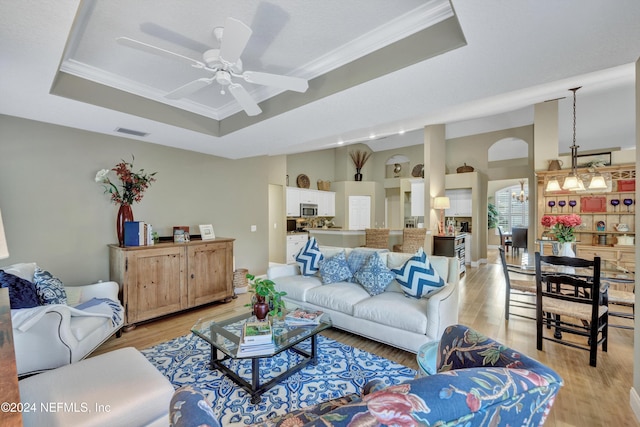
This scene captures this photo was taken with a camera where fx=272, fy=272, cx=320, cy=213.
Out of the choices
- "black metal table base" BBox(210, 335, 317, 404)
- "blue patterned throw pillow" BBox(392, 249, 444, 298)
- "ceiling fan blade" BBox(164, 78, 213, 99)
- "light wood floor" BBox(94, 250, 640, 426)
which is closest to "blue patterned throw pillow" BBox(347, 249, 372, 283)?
"blue patterned throw pillow" BBox(392, 249, 444, 298)

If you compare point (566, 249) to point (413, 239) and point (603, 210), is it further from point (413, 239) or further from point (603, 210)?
point (603, 210)

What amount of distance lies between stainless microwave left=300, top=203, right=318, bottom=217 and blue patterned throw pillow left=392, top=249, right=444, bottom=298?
5.06 meters

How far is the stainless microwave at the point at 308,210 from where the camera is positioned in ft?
25.6

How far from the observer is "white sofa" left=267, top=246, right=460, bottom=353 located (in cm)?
244

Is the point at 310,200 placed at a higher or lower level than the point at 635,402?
higher

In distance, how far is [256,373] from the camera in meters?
1.97

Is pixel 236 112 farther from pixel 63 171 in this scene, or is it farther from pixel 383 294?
pixel 383 294

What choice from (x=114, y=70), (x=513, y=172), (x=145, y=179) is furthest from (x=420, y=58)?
(x=513, y=172)

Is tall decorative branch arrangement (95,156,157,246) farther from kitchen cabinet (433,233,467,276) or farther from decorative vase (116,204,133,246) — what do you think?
kitchen cabinet (433,233,467,276)

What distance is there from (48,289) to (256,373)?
2072mm

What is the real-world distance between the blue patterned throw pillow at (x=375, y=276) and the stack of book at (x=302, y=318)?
81 centimetres

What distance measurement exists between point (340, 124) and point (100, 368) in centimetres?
297

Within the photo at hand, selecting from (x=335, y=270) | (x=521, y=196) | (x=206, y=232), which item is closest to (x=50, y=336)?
(x=206, y=232)

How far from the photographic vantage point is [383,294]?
3.04 meters
